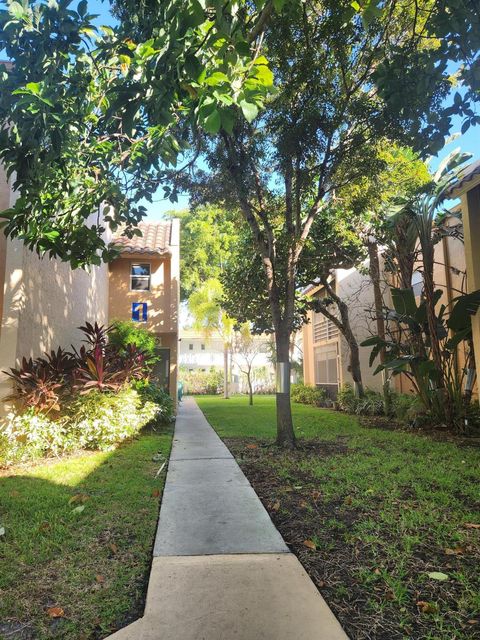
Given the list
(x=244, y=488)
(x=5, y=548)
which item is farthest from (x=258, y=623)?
(x=244, y=488)

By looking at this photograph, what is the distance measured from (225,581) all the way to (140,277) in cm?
1428

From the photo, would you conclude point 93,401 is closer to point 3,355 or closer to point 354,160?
point 3,355

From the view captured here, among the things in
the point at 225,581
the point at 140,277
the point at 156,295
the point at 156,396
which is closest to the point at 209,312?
the point at 140,277

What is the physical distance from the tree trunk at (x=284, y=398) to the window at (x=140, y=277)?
9.17m

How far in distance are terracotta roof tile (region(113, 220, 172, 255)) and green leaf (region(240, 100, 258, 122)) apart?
38.5 ft

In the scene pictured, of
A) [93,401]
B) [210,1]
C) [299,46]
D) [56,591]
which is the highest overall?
[299,46]

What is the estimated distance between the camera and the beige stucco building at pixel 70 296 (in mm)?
8094

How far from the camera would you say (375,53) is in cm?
716

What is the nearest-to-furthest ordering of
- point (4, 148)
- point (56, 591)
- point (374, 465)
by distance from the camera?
point (56, 591) → point (4, 148) → point (374, 465)

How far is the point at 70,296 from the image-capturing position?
1148 centimetres

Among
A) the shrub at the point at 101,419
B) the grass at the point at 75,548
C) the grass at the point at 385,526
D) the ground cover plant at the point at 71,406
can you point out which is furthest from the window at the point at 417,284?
the grass at the point at 75,548

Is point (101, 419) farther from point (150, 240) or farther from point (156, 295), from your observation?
point (150, 240)

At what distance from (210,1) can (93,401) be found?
7.46 metres

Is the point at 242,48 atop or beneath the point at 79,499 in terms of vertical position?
atop
